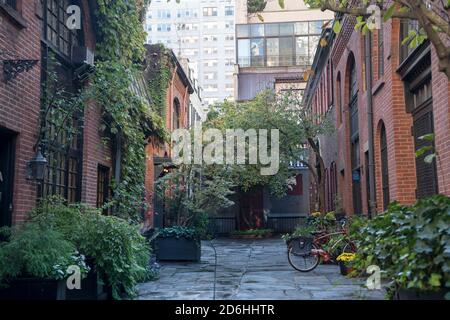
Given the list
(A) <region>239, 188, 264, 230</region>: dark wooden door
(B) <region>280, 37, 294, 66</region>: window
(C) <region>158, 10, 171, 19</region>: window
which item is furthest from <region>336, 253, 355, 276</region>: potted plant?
(C) <region>158, 10, 171, 19</region>: window

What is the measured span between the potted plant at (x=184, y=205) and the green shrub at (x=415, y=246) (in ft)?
27.3

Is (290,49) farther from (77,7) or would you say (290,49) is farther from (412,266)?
(412,266)

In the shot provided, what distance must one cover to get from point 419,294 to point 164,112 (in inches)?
664

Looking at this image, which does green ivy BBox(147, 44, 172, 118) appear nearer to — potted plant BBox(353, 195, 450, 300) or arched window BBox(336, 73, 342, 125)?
arched window BBox(336, 73, 342, 125)

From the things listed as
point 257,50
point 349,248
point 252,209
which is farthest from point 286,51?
point 349,248

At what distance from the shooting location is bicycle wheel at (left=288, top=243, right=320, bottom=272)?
11.0 m

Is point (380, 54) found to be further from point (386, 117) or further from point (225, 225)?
point (225, 225)

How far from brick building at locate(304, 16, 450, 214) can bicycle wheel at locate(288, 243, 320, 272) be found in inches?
75.8

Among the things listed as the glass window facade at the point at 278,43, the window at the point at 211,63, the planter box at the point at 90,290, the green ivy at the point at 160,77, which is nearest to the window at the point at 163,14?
the window at the point at 211,63

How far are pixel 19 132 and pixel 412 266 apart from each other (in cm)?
568

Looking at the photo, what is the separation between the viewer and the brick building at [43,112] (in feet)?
Answer: 23.6

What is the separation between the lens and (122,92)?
9.59 metres

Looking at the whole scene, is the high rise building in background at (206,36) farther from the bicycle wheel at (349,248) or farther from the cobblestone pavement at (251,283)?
the bicycle wheel at (349,248)

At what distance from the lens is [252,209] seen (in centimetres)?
2667
